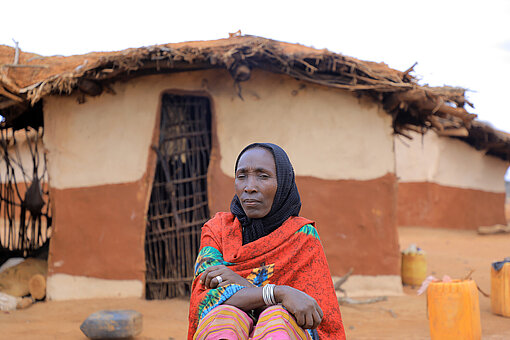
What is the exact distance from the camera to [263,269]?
6.95 ft

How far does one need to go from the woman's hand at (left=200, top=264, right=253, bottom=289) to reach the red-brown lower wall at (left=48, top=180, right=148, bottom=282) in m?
4.17

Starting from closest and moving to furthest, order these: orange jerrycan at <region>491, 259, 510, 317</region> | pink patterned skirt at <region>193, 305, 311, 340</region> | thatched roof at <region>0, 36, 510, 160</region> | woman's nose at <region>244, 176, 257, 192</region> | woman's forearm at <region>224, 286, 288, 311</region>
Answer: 1. pink patterned skirt at <region>193, 305, 311, 340</region>
2. woman's forearm at <region>224, 286, 288, 311</region>
3. woman's nose at <region>244, 176, 257, 192</region>
4. orange jerrycan at <region>491, 259, 510, 317</region>
5. thatched roof at <region>0, 36, 510, 160</region>

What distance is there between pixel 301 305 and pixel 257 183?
604 mm

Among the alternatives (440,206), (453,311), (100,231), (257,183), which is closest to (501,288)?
(453,311)

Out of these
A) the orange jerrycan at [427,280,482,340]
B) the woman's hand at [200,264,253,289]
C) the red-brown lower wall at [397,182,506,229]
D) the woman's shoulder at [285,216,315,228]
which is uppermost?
the woman's shoulder at [285,216,315,228]

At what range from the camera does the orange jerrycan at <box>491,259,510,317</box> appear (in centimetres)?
507

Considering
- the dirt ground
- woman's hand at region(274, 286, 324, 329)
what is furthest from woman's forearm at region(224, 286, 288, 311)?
the dirt ground

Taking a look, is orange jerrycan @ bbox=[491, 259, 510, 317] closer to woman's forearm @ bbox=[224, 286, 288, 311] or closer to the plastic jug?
the plastic jug

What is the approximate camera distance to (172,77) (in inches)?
242

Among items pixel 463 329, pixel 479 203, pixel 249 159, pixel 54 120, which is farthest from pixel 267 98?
pixel 479 203

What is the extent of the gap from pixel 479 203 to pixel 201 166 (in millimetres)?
11118

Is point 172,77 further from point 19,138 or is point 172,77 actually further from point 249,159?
point 19,138

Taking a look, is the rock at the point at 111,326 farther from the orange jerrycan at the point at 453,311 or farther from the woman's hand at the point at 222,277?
the orange jerrycan at the point at 453,311

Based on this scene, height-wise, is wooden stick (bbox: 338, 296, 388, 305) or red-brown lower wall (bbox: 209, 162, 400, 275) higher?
red-brown lower wall (bbox: 209, 162, 400, 275)
